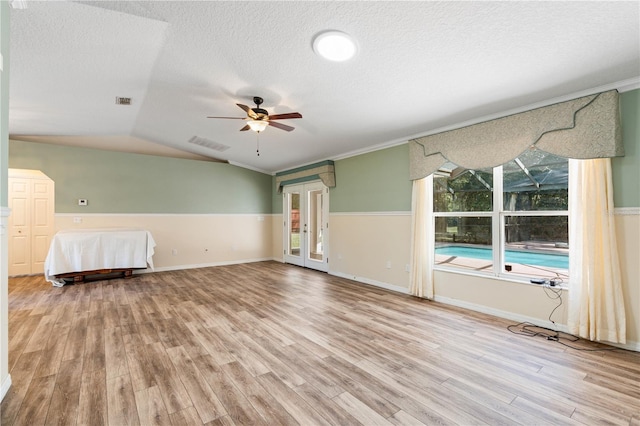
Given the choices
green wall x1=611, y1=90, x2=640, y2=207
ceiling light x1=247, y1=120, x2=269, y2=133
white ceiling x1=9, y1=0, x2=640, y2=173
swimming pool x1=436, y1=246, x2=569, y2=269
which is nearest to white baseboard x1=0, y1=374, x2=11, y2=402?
white ceiling x1=9, y1=0, x2=640, y2=173

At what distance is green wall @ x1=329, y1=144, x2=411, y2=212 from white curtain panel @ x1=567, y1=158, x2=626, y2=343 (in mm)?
2036

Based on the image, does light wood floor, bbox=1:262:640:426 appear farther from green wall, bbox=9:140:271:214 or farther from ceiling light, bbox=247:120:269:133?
green wall, bbox=9:140:271:214

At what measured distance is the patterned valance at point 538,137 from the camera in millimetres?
2615

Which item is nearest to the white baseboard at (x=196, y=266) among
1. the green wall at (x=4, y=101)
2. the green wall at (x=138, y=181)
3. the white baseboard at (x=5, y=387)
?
the green wall at (x=138, y=181)

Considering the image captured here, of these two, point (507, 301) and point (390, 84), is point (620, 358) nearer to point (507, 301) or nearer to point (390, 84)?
point (507, 301)

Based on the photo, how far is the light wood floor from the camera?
174 cm

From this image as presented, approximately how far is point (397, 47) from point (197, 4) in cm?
163

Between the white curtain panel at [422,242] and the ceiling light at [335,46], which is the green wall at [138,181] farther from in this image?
the ceiling light at [335,46]

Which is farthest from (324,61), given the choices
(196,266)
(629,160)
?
(196,266)

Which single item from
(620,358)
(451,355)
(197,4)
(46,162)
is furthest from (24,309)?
(620,358)

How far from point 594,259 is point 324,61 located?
10.6ft

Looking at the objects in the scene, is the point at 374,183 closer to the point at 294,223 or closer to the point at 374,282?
the point at 374,282

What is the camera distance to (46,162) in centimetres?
545

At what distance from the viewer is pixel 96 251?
17.0 feet
